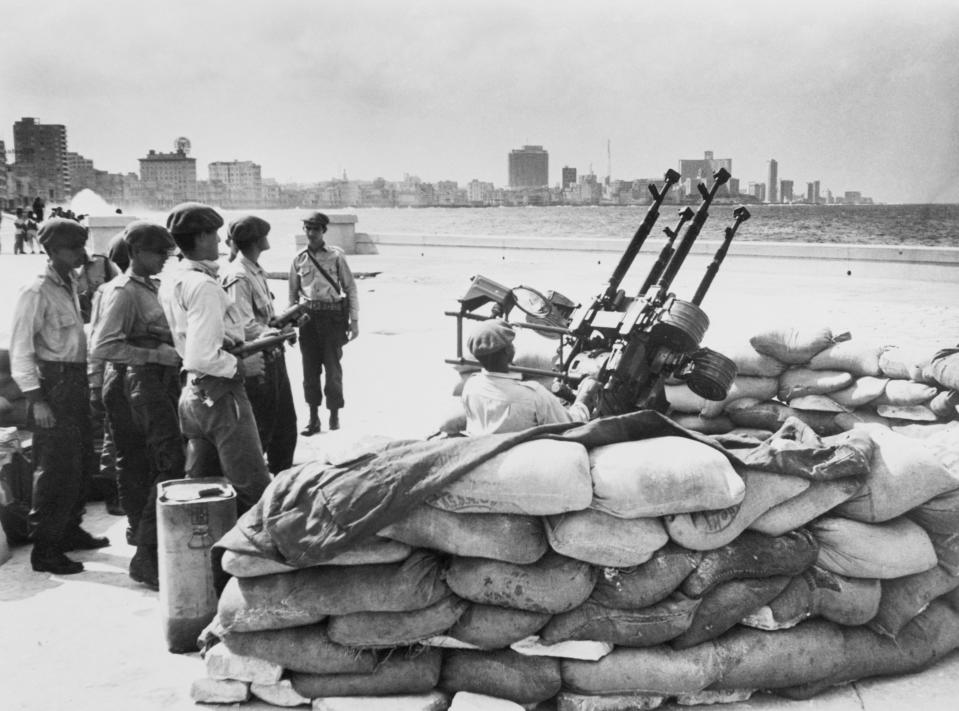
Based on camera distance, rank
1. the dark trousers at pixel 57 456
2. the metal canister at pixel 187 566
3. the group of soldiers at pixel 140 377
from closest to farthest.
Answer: the metal canister at pixel 187 566 < the group of soldiers at pixel 140 377 < the dark trousers at pixel 57 456

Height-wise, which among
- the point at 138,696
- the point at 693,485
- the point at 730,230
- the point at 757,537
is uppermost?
the point at 730,230

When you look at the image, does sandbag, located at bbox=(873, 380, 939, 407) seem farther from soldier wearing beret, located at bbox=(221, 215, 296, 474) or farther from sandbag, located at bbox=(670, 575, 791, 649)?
soldier wearing beret, located at bbox=(221, 215, 296, 474)

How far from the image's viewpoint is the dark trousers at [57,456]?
4691mm

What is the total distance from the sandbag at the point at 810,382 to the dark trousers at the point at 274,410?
3140mm

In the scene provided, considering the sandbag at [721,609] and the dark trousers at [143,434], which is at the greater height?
the dark trousers at [143,434]

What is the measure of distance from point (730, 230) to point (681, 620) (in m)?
3.58

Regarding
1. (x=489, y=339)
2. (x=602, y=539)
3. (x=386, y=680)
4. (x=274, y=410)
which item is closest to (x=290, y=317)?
(x=274, y=410)

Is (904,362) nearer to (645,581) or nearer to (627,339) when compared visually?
(627,339)

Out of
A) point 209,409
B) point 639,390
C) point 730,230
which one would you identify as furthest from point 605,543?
point 730,230

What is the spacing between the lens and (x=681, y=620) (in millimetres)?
3406

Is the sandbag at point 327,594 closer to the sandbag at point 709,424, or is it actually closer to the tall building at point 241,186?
the sandbag at point 709,424

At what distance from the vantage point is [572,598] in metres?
3.38

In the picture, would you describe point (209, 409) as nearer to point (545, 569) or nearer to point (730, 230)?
point (545, 569)

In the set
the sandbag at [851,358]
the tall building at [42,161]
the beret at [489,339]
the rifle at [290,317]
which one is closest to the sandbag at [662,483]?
the beret at [489,339]
